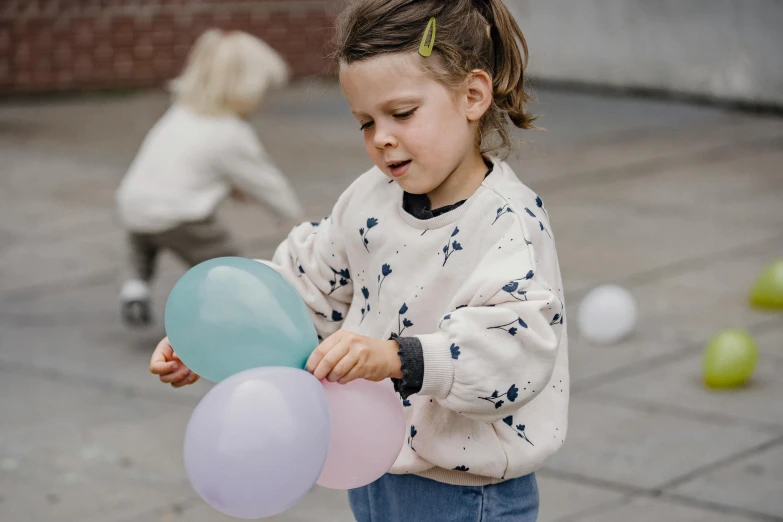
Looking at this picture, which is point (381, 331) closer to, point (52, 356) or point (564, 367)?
point (564, 367)

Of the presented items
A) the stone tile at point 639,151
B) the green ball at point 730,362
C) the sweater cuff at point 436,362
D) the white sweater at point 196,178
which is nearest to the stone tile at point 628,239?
the stone tile at point 639,151

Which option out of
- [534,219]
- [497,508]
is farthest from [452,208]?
[497,508]

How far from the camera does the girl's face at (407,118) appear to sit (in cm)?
231

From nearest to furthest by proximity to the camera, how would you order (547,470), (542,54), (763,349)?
(547,470) < (763,349) < (542,54)

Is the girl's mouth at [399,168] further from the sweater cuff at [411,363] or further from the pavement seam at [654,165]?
the pavement seam at [654,165]

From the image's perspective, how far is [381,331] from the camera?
8.19 feet

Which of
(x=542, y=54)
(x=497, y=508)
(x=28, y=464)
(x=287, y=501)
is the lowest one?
(x=542, y=54)

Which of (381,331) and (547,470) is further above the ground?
(381,331)

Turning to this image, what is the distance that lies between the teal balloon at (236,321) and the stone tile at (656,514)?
6.22 feet

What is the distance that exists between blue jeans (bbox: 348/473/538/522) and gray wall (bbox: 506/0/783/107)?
11072 mm

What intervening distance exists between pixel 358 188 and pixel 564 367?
593mm

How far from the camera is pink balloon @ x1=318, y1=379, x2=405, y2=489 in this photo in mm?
2312

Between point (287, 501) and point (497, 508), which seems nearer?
point (287, 501)

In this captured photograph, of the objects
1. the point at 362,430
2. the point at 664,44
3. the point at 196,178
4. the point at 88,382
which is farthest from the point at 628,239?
the point at 664,44
